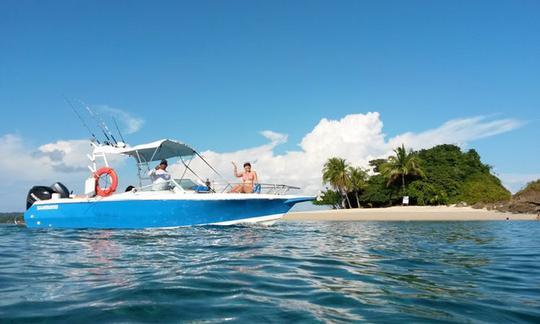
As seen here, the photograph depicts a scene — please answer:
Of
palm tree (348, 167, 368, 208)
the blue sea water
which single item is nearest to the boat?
the blue sea water

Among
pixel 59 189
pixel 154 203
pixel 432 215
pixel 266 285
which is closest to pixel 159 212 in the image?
pixel 154 203

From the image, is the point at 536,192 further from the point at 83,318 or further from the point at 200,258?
the point at 83,318

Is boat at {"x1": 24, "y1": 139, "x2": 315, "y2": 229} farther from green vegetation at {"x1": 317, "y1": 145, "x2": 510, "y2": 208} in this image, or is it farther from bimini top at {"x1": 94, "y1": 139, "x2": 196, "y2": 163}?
green vegetation at {"x1": 317, "y1": 145, "x2": 510, "y2": 208}

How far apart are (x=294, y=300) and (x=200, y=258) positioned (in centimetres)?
314

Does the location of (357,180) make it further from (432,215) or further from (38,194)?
(38,194)

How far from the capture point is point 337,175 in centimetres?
5322

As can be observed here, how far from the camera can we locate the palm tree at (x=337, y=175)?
175 feet

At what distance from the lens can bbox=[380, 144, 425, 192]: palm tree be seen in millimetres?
47250

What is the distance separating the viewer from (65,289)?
14.9ft

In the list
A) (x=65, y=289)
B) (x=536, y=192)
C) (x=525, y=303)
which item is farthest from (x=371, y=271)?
(x=536, y=192)

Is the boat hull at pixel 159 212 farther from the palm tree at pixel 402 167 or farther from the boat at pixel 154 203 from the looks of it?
the palm tree at pixel 402 167

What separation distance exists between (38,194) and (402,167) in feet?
130

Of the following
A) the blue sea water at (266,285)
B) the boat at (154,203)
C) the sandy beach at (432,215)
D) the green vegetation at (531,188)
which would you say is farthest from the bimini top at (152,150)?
the green vegetation at (531,188)

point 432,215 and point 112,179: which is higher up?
point 112,179
